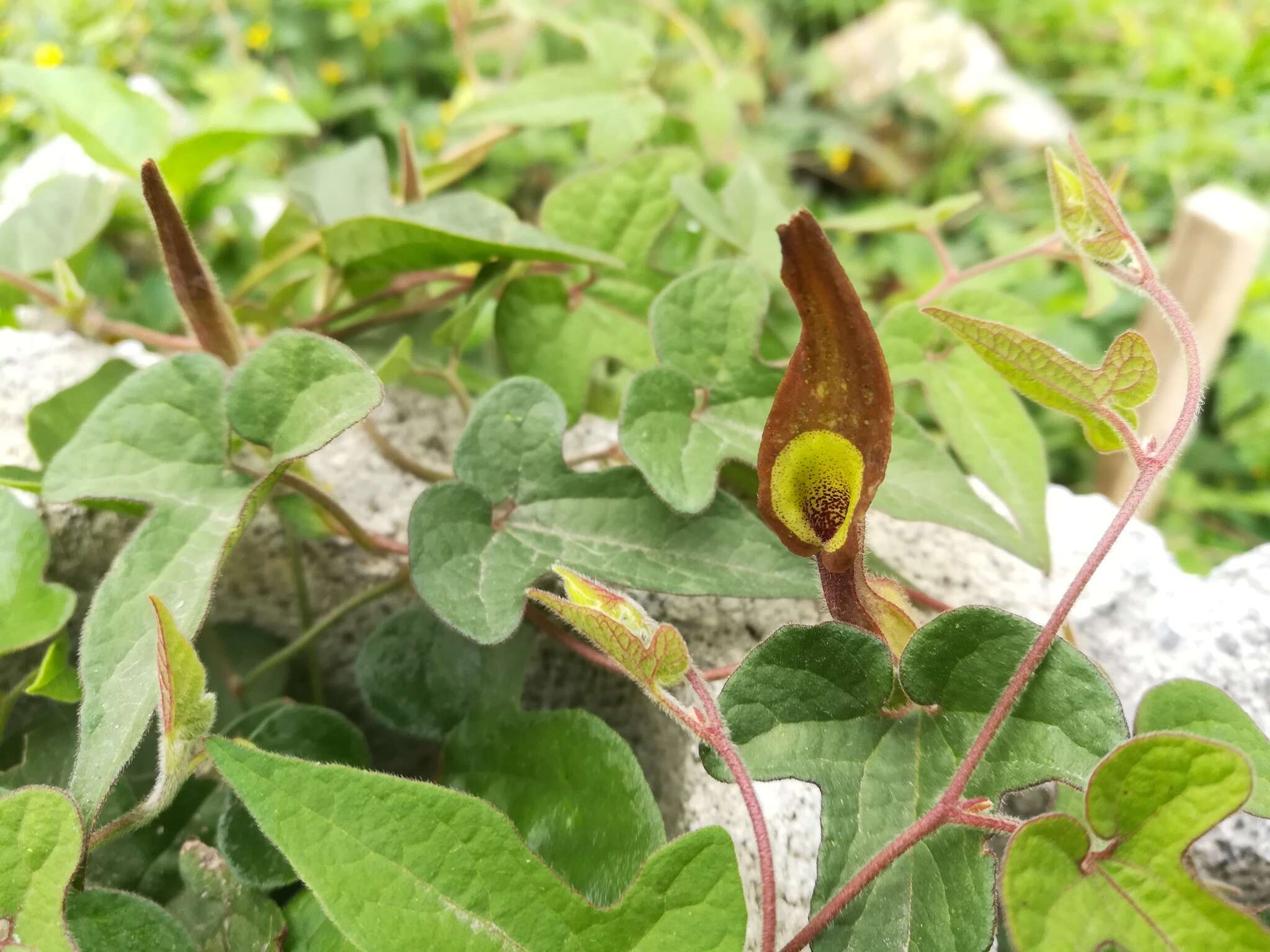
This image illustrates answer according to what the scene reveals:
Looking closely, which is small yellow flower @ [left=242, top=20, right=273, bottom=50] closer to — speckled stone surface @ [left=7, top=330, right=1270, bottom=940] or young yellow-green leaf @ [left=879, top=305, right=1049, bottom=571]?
speckled stone surface @ [left=7, top=330, right=1270, bottom=940]

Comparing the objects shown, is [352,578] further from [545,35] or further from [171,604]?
[545,35]

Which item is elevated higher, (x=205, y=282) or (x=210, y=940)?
(x=205, y=282)

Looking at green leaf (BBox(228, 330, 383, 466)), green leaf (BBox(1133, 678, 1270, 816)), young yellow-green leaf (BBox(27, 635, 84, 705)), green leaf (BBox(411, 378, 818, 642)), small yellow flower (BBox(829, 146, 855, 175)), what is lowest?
small yellow flower (BBox(829, 146, 855, 175))

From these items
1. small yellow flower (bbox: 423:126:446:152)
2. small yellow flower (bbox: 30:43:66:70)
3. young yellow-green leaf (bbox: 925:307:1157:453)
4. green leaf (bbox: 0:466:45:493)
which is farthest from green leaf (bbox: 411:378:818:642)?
small yellow flower (bbox: 30:43:66:70)

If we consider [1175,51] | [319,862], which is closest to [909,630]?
[319,862]

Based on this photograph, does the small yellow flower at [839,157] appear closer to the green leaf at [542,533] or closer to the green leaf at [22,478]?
the green leaf at [542,533]

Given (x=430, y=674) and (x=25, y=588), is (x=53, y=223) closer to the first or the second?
(x=25, y=588)

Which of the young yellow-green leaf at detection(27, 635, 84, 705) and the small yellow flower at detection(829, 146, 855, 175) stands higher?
the young yellow-green leaf at detection(27, 635, 84, 705)
